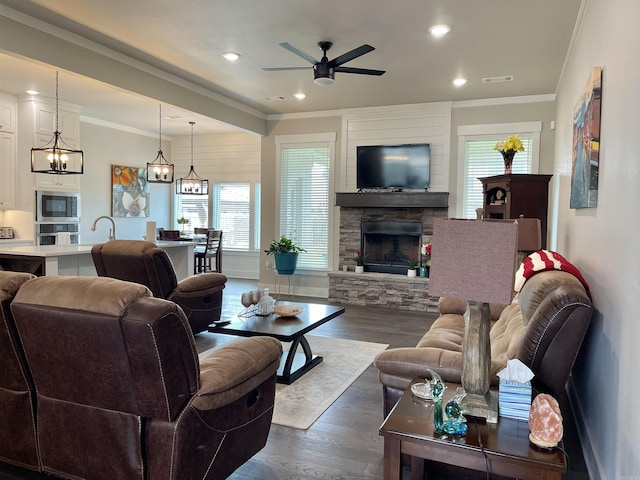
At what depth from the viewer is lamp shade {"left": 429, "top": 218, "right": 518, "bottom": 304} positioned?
1.61 metres

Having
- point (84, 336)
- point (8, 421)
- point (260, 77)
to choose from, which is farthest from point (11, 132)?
point (84, 336)

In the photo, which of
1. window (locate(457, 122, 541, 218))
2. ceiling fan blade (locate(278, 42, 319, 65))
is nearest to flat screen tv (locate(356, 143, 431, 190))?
window (locate(457, 122, 541, 218))

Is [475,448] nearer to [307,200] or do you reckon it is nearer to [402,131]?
[402,131]

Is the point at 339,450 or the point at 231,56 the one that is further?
the point at 231,56

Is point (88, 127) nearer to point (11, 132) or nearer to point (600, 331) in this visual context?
point (11, 132)

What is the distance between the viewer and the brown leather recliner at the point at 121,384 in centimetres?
168

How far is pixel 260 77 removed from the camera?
5645 mm

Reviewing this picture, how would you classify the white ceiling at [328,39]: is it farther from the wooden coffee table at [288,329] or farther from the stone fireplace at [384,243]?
the wooden coffee table at [288,329]

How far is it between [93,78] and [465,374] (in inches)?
177

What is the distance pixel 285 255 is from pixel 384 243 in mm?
1602

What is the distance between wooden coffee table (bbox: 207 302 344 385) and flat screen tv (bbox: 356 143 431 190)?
10.6 ft

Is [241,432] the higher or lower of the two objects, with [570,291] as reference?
lower

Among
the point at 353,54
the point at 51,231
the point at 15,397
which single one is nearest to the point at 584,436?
the point at 15,397

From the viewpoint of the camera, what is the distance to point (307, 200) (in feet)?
25.3
